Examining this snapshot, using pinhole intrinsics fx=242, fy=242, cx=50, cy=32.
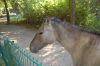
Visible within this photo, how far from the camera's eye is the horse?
353cm

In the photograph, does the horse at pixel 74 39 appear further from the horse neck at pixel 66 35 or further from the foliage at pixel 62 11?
the foliage at pixel 62 11

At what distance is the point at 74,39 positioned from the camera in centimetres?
375

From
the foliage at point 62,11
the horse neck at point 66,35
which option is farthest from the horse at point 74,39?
the foliage at point 62,11

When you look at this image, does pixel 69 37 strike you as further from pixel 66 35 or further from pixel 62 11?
pixel 62 11

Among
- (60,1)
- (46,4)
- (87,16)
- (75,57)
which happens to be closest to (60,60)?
(75,57)

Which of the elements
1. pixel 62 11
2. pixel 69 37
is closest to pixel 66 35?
pixel 69 37

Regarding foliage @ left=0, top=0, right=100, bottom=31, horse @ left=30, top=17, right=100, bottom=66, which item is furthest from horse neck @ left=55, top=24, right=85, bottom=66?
foliage @ left=0, top=0, right=100, bottom=31

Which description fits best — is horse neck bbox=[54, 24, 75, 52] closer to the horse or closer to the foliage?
the horse

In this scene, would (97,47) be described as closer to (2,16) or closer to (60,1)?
(60,1)

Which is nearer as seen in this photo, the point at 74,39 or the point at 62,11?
the point at 74,39

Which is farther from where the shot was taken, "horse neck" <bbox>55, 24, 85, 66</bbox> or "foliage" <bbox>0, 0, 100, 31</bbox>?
"foliage" <bbox>0, 0, 100, 31</bbox>

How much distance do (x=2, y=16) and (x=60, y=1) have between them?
54.2ft

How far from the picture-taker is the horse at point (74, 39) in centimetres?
353

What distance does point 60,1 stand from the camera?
48.1ft
